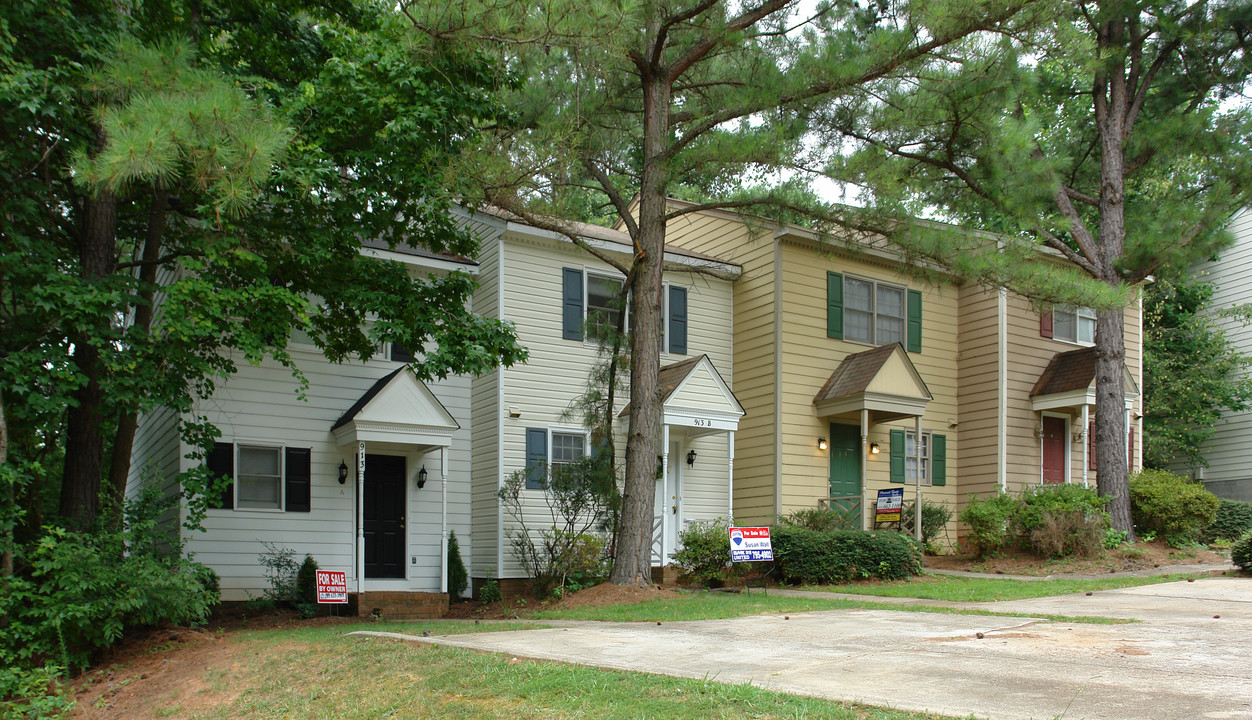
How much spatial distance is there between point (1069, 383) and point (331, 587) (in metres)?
15.2

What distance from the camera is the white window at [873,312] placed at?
18828 millimetres

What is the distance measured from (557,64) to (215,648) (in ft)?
26.1

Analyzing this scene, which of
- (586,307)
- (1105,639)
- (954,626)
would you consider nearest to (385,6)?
(586,307)

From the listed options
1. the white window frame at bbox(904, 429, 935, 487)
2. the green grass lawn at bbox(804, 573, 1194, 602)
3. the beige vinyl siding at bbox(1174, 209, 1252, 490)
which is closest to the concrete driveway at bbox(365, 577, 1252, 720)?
the green grass lawn at bbox(804, 573, 1194, 602)

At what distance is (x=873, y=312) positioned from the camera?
19.0 meters

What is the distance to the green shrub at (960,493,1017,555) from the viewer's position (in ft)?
53.5

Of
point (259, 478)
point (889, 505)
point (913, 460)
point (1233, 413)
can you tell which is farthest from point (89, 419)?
point (1233, 413)

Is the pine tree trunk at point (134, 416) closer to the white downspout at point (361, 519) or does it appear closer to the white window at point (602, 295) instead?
the white downspout at point (361, 519)

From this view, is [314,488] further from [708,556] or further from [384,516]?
[708,556]

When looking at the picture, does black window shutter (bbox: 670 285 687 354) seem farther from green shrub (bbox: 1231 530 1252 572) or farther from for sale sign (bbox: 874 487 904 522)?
green shrub (bbox: 1231 530 1252 572)

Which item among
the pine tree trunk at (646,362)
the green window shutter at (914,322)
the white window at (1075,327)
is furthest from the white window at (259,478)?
the white window at (1075,327)

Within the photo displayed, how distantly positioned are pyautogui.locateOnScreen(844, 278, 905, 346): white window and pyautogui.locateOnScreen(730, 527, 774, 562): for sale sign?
7002mm

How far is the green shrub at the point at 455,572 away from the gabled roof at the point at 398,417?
5.83 feet

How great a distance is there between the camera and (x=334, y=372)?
14.5 m
